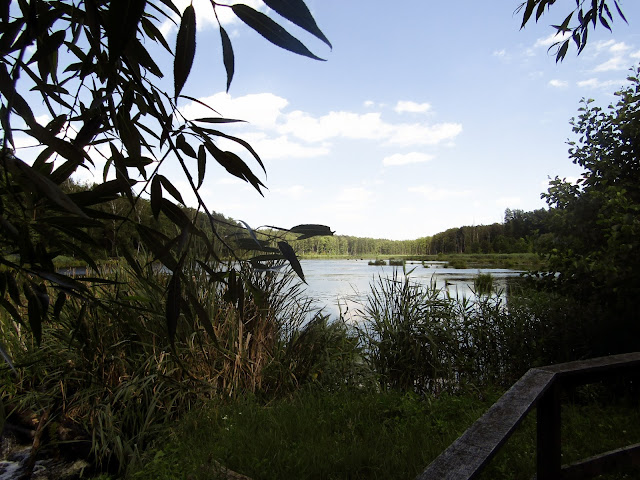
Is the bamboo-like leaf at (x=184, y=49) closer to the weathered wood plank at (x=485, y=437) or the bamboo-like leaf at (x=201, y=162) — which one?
the bamboo-like leaf at (x=201, y=162)

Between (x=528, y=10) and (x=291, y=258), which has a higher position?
(x=528, y=10)

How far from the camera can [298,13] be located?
428 mm

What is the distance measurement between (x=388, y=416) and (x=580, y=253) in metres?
2.88

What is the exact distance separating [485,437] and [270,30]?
0.95 meters

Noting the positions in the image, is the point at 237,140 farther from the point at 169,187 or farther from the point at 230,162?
the point at 169,187

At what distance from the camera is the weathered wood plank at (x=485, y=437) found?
2.65ft

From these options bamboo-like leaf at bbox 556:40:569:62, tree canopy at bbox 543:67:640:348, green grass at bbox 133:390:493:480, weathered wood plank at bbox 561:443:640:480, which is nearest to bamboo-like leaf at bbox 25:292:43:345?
weathered wood plank at bbox 561:443:640:480

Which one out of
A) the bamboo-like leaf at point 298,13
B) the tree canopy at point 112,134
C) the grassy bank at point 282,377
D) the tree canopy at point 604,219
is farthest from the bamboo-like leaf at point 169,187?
the tree canopy at point 604,219

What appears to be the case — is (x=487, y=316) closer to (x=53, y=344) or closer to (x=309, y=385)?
(x=309, y=385)

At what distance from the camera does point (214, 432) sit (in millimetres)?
3080

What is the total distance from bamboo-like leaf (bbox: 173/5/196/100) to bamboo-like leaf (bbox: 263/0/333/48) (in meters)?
0.13

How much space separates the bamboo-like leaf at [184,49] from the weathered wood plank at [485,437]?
2.39 feet

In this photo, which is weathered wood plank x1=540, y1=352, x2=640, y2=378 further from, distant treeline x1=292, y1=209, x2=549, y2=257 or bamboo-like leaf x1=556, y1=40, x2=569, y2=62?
distant treeline x1=292, y1=209, x2=549, y2=257

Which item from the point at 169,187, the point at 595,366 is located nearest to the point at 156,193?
the point at 169,187
